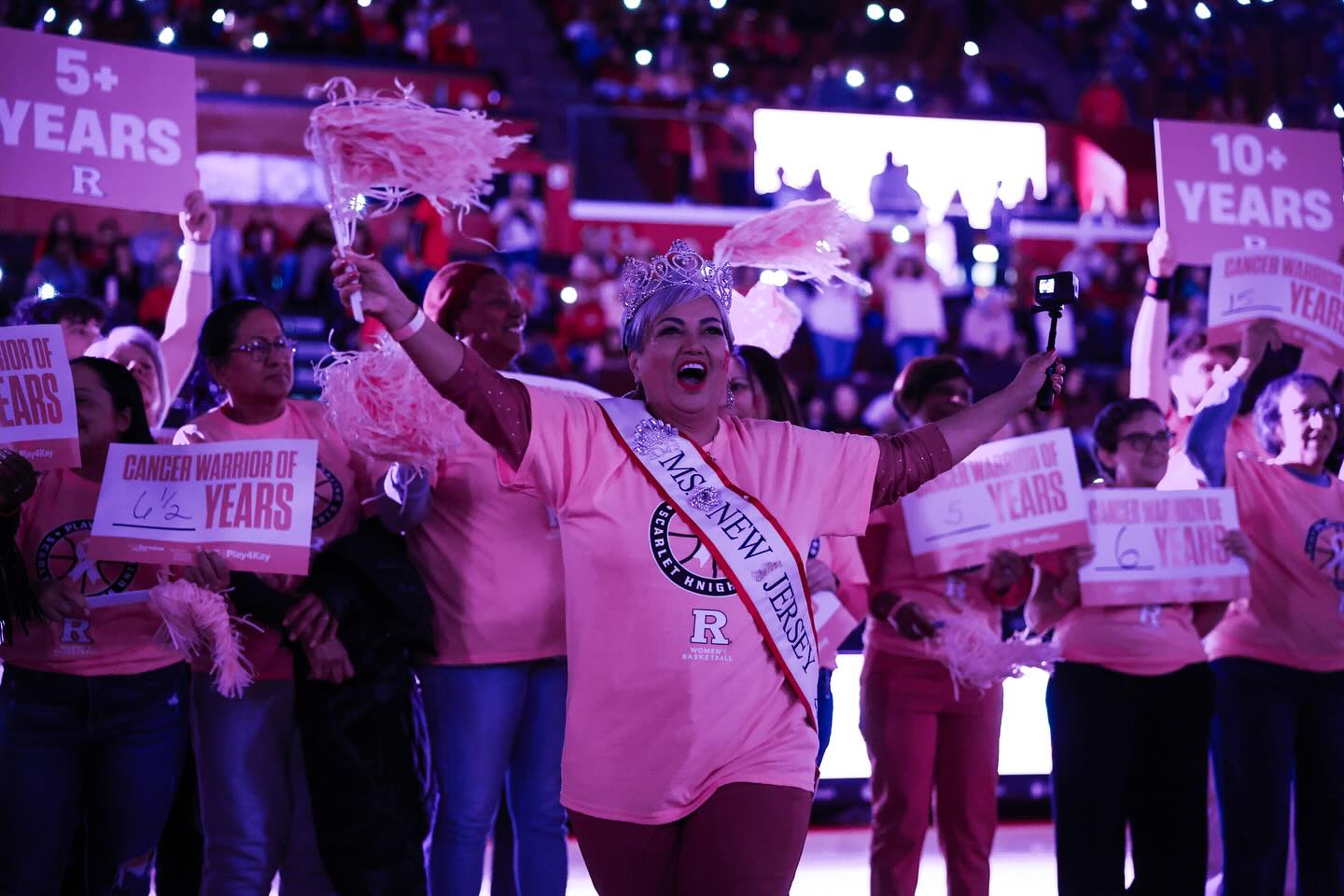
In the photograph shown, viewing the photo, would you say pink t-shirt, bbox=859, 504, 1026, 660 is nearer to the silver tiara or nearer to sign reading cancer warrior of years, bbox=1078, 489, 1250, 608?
sign reading cancer warrior of years, bbox=1078, 489, 1250, 608

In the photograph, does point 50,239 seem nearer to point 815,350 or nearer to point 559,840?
point 815,350

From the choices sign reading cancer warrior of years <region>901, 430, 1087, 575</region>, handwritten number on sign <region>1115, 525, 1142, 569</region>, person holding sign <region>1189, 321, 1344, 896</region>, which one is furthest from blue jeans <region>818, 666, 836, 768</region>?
person holding sign <region>1189, 321, 1344, 896</region>

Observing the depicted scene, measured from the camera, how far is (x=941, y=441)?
2896 mm

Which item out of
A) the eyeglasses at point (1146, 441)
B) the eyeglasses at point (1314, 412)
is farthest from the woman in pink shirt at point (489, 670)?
the eyeglasses at point (1314, 412)

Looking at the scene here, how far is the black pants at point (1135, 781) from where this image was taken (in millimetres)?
4023

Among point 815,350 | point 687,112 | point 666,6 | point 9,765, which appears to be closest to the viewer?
point 9,765

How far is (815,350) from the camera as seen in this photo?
38.7ft

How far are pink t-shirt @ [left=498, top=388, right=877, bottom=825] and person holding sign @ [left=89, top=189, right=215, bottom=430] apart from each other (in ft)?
6.22

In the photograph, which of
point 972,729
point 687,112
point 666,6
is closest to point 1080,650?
point 972,729

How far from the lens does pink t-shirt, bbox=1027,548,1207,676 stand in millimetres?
4078

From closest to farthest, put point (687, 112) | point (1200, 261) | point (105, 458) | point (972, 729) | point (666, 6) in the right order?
point (105, 458)
point (972, 729)
point (1200, 261)
point (687, 112)
point (666, 6)

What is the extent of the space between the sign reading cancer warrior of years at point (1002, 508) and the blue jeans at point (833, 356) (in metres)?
7.42

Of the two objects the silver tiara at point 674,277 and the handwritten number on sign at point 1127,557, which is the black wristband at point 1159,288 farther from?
the silver tiara at point 674,277

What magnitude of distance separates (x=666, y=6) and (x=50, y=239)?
8.78 meters
